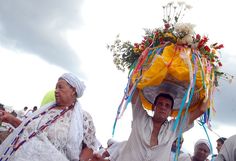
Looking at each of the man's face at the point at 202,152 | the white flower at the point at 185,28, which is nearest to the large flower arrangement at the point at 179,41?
the white flower at the point at 185,28

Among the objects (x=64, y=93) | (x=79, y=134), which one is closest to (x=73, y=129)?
(x=79, y=134)

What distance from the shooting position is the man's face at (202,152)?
668cm

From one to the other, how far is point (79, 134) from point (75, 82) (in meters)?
0.67

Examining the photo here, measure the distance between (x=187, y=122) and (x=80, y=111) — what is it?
1.36 m

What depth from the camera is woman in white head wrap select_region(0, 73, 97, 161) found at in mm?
4719

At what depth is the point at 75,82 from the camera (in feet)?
17.0

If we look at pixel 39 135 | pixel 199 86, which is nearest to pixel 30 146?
pixel 39 135

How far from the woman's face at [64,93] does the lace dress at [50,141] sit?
0.41 feet

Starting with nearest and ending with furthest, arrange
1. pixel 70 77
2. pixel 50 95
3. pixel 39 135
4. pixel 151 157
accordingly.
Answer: pixel 151 157 < pixel 39 135 < pixel 70 77 < pixel 50 95

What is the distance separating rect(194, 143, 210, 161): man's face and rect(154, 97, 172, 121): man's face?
7.51 ft

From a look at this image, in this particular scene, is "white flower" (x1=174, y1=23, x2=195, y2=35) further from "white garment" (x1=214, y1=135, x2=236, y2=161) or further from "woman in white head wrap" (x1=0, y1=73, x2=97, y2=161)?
"woman in white head wrap" (x1=0, y1=73, x2=97, y2=161)

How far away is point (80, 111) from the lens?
17.0 feet

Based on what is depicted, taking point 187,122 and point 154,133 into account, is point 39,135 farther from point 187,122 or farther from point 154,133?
point 187,122

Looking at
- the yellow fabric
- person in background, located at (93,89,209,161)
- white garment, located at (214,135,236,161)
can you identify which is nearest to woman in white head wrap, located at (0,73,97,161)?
person in background, located at (93,89,209,161)
